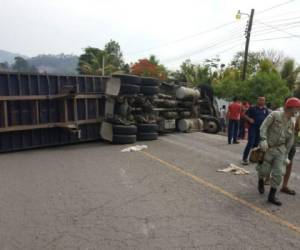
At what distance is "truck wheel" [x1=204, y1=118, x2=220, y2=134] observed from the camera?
18.5 meters

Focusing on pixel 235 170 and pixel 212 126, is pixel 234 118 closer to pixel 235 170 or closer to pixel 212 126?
pixel 212 126

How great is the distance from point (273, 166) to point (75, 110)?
791 centimetres

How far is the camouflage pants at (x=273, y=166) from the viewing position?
6.57 m

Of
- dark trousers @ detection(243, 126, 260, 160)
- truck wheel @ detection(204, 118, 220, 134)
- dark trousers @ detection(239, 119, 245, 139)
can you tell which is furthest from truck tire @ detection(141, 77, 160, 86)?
dark trousers @ detection(243, 126, 260, 160)

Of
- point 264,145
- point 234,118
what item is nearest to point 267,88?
point 234,118

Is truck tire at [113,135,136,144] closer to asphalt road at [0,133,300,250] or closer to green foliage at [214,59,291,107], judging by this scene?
asphalt road at [0,133,300,250]

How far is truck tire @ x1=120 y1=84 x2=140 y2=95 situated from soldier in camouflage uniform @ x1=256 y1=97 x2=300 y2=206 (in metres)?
7.35

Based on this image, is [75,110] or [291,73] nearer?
[75,110]

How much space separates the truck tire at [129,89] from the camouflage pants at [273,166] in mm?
7349

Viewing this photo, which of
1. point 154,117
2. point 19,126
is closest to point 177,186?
point 19,126

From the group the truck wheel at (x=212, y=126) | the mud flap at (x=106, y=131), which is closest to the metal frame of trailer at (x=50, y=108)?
the mud flap at (x=106, y=131)

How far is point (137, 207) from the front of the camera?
248 inches

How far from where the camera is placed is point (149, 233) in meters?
5.18

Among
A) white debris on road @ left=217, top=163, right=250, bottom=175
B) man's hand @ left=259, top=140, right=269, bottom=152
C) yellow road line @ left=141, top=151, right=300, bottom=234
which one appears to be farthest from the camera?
white debris on road @ left=217, top=163, right=250, bottom=175
